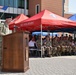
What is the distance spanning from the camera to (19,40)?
1080 cm

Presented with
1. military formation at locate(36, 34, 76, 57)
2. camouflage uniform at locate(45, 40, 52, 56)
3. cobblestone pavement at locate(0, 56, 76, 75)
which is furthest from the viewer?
military formation at locate(36, 34, 76, 57)

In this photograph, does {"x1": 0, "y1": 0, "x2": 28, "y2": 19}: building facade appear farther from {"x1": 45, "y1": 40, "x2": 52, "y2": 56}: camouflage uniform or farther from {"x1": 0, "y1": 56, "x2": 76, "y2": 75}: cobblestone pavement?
{"x1": 0, "y1": 56, "x2": 76, "y2": 75}: cobblestone pavement

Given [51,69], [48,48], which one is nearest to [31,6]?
[48,48]

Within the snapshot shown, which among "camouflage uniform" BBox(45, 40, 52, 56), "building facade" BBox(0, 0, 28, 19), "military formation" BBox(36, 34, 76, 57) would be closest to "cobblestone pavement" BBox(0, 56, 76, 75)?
"camouflage uniform" BBox(45, 40, 52, 56)

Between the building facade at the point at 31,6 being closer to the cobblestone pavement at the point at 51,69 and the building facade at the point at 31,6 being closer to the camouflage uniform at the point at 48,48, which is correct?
the camouflage uniform at the point at 48,48

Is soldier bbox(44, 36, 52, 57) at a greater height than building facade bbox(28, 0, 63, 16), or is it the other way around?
building facade bbox(28, 0, 63, 16)

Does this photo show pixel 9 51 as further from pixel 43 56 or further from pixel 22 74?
pixel 43 56

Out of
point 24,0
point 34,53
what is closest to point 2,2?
point 24,0

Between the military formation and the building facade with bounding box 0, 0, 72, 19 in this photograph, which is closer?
the military formation

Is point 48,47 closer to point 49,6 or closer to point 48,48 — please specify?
point 48,48

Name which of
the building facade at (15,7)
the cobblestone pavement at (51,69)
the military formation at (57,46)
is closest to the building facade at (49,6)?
the building facade at (15,7)

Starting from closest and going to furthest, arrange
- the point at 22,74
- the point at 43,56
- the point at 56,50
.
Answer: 1. the point at 22,74
2. the point at 43,56
3. the point at 56,50

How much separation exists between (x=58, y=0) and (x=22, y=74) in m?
43.5

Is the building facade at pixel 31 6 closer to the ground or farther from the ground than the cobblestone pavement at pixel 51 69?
farther from the ground
